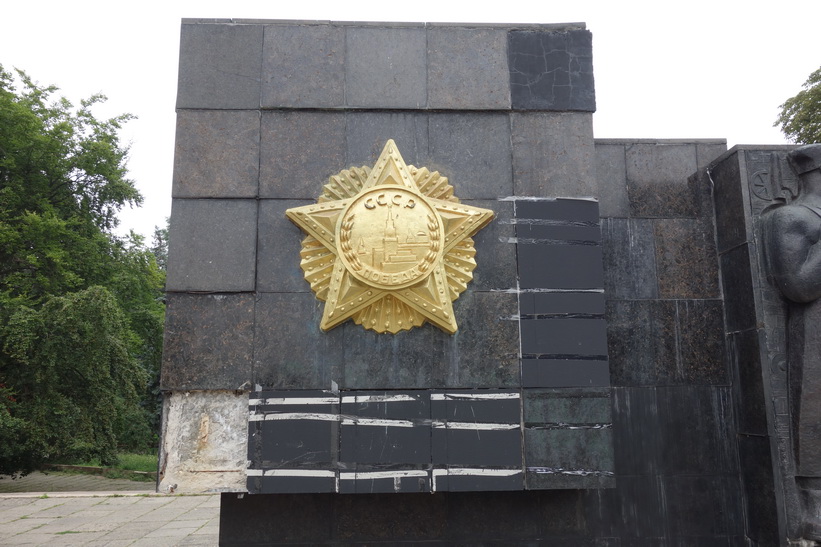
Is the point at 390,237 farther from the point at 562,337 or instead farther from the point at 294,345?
the point at 562,337

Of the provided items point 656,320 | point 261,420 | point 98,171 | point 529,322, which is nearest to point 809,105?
point 656,320

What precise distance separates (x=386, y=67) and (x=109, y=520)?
28.5 feet

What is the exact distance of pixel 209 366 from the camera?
5.28 meters

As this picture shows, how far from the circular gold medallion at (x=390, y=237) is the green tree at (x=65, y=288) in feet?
43.9

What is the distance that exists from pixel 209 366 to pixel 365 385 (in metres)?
1.29

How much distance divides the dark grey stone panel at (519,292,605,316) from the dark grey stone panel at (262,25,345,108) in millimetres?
2406

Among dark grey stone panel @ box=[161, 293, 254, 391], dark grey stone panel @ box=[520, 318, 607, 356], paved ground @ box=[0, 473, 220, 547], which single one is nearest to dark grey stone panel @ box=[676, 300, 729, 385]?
dark grey stone panel @ box=[520, 318, 607, 356]

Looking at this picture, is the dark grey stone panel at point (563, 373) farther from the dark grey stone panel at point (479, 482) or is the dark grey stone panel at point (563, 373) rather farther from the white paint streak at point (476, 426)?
the dark grey stone panel at point (479, 482)

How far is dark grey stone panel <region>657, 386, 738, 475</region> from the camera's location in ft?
19.5

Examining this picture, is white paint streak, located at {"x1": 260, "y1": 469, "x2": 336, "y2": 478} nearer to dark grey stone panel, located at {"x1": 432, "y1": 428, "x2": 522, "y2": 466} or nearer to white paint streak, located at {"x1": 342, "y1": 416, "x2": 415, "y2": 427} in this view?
white paint streak, located at {"x1": 342, "y1": 416, "x2": 415, "y2": 427}

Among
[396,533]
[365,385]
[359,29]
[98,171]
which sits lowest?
[396,533]

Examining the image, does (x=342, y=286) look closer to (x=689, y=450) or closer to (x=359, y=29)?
(x=359, y=29)

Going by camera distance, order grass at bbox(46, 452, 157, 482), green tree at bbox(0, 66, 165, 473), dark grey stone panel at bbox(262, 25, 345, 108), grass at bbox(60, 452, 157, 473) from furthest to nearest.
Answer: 1. grass at bbox(60, 452, 157, 473)
2. grass at bbox(46, 452, 157, 482)
3. green tree at bbox(0, 66, 165, 473)
4. dark grey stone panel at bbox(262, 25, 345, 108)

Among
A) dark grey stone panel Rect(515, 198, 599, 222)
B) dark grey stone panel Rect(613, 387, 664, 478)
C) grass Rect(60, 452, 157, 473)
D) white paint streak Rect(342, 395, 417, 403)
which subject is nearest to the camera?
white paint streak Rect(342, 395, 417, 403)
